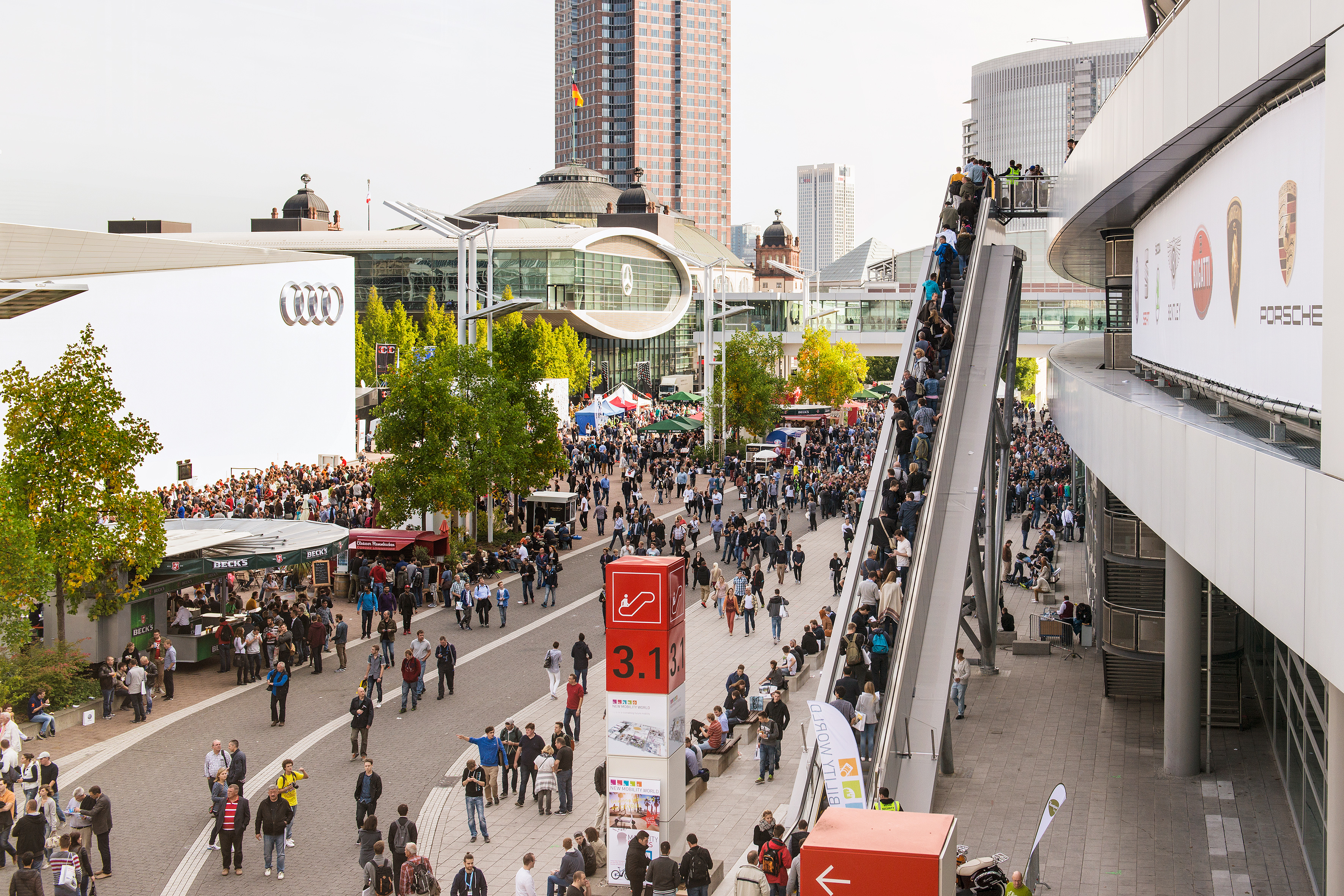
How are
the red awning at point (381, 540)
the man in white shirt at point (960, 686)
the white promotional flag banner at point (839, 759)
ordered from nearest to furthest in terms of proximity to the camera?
1. the white promotional flag banner at point (839, 759)
2. the man in white shirt at point (960, 686)
3. the red awning at point (381, 540)

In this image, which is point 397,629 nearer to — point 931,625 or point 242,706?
point 242,706

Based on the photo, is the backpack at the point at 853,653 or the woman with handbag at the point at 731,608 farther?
the woman with handbag at the point at 731,608

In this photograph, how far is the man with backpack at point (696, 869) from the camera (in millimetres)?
12383

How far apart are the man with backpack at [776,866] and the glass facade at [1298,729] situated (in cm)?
460

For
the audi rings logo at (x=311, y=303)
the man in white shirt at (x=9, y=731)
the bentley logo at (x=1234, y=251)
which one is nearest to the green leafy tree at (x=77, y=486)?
the man in white shirt at (x=9, y=731)

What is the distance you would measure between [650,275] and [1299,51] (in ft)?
291

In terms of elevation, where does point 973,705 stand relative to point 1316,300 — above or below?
below

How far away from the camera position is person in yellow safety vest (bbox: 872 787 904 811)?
1043cm

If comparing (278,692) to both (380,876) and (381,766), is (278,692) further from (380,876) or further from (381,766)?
(380,876)

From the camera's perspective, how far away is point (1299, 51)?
28.0 feet

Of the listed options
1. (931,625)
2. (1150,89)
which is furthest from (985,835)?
(1150,89)

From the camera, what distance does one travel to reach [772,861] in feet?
37.1

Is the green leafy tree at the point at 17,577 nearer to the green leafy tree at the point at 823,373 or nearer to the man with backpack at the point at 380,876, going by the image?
the man with backpack at the point at 380,876

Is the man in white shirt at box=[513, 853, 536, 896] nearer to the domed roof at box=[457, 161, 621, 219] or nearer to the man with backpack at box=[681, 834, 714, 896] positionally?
the man with backpack at box=[681, 834, 714, 896]
